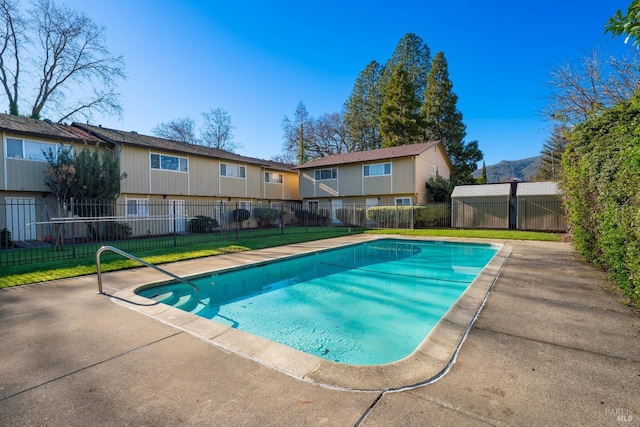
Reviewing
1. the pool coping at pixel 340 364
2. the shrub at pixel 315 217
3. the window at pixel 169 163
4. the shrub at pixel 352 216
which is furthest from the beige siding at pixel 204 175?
the pool coping at pixel 340 364

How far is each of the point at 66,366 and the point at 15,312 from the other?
260cm

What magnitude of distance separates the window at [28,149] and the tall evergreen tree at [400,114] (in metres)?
27.0

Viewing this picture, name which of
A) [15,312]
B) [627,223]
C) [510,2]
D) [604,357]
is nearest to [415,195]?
[510,2]

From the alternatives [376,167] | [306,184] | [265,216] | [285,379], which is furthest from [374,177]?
[285,379]

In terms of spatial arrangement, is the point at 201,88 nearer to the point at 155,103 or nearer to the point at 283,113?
the point at 155,103

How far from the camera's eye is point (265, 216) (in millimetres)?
22203

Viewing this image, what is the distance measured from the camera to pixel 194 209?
64.3 ft

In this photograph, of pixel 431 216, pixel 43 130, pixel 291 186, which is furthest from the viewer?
pixel 291 186

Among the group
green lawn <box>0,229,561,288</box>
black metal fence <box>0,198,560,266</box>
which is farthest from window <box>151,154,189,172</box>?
green lawn <box>0,229,561,288</box>

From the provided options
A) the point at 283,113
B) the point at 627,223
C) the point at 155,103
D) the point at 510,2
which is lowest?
the point at 627,223

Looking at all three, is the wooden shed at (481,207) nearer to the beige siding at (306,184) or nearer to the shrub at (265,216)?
the beige siding at (306,184)

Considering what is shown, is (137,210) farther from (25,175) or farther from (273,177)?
(273,177)

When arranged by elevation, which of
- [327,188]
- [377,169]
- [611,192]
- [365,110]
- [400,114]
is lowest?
[611,192]

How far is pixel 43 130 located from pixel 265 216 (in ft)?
42.9
